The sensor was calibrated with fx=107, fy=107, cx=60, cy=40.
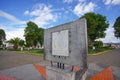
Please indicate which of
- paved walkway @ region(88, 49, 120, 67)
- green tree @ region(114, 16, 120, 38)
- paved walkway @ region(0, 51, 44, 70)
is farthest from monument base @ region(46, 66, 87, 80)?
green tree @ region(114, 16, 120, 38)

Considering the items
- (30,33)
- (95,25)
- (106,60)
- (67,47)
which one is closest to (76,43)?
(67,47)

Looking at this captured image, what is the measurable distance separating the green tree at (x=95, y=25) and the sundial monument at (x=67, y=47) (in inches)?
1028

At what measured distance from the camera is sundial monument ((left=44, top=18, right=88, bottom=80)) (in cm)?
366

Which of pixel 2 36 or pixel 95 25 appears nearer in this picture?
pixel 95 25

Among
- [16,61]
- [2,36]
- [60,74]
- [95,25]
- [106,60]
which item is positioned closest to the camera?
[60,74]

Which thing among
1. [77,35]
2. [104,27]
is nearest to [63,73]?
[77,35]

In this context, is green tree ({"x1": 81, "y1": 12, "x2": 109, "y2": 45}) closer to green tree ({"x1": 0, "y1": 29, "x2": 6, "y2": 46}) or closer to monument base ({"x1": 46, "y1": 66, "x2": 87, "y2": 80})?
monument base ({"x1": 46, "y1": 66, "x2": 87, "y2": 80})

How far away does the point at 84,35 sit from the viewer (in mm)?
3605

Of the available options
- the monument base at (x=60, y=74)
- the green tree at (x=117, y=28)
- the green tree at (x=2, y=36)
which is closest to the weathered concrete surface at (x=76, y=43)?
the monument base at (x=60, y=74)

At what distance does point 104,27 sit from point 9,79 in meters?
32.2

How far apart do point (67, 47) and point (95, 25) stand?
91.0 feet

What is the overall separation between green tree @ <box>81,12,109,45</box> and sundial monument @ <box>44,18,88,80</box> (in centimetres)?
2610

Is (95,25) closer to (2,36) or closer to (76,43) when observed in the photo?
(76,43)

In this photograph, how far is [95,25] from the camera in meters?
29.9
